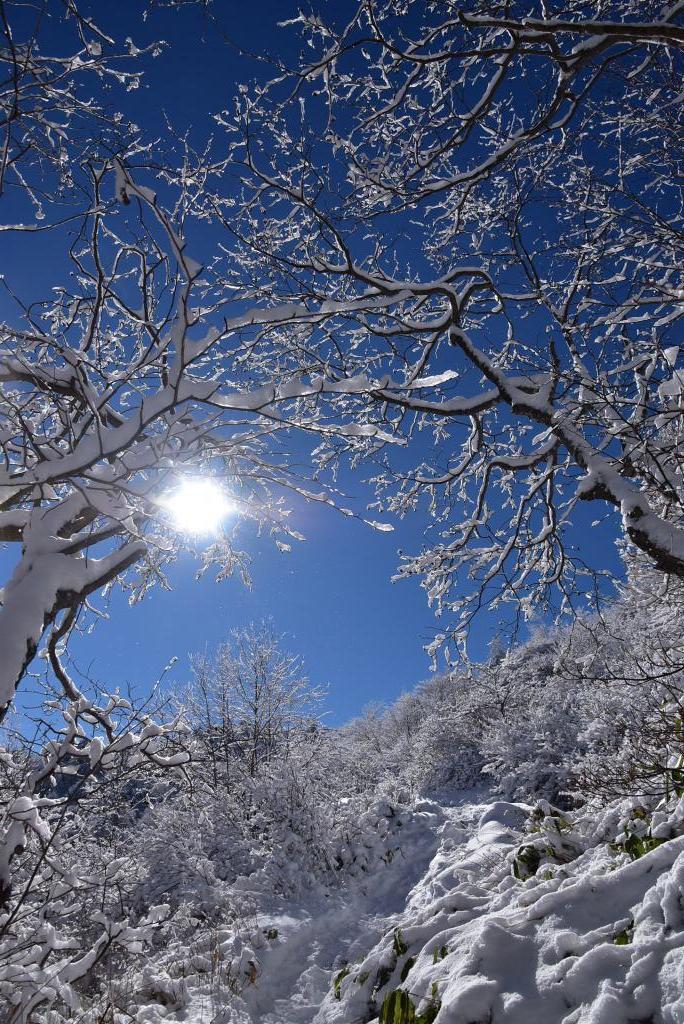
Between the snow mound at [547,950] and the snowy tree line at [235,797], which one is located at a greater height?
the snowy tree line at [235,797]

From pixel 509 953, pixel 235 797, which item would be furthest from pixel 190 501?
pixel 235 797

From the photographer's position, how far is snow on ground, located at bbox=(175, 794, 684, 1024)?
2.51 meters

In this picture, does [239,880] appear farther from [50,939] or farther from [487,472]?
[487,472]

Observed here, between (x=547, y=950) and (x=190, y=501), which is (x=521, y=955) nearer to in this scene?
(x=547, y=950)

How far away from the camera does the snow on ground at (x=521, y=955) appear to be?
251 cm

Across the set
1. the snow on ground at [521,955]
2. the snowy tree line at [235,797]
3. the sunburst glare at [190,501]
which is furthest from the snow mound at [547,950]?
the sunburst glare at [190,501]

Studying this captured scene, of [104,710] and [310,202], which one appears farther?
[310,202]

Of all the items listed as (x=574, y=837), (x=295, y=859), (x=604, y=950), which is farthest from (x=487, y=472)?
(x=295, y=859)

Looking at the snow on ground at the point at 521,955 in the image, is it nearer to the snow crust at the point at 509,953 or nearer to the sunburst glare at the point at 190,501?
the snow crust at the point at 509,953

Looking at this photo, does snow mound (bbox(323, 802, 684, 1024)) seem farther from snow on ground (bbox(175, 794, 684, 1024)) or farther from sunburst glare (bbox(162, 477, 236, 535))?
sunburst glare (bbox(162, 477, 236, 535))

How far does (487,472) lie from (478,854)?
470cm

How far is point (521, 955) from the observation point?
9.84 ft

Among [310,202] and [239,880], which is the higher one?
[310,202]

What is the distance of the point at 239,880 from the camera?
9.62m
